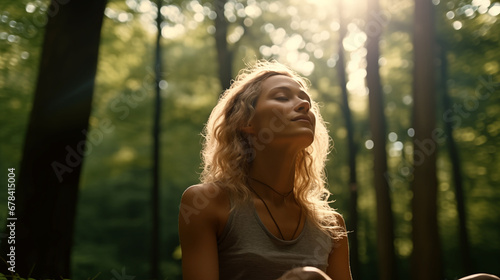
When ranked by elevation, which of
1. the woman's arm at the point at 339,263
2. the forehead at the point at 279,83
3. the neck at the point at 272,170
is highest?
the forehead at the point at 279,83

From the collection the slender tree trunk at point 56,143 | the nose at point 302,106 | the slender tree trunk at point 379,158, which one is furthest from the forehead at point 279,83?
the slender tree trunk at point 379,158

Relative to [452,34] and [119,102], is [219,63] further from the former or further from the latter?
[452,34]

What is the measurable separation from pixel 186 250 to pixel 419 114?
5.44m

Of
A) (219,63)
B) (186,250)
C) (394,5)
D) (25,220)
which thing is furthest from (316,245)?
(394,5)

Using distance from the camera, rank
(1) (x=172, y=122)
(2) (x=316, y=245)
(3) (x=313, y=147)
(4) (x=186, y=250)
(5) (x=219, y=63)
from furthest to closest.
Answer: (1) (x=172, y=122) < (5) (x=219, y=63) < (3) (x=313, y=147) < (2) (x=316, y=245) < (4) (x=186, y=250)

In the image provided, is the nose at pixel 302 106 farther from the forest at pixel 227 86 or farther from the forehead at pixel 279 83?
the forest at pixel 227 86

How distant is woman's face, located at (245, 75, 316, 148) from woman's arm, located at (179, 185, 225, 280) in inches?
22.0

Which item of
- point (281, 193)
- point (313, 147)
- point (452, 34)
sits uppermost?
point (452, 34)

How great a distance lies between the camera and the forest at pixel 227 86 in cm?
455

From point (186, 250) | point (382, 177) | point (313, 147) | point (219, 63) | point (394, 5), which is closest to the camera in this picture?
point (186, 250)

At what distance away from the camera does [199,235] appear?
227 cm

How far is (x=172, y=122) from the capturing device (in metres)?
15.3

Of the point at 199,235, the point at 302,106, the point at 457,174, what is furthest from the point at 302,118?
the point at 457,174

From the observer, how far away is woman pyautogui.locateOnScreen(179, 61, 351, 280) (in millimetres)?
2293
